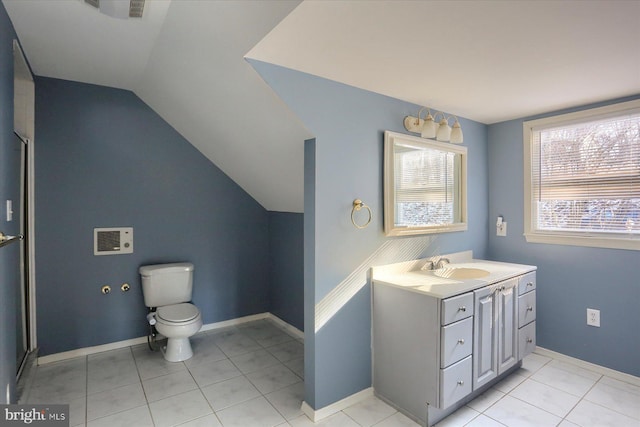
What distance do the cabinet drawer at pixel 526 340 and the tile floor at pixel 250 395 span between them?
6.9 inches

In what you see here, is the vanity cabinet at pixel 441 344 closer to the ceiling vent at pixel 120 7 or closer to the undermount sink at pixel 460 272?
the undermount sink at pixel 460 272

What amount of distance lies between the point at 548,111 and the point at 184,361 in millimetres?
3626

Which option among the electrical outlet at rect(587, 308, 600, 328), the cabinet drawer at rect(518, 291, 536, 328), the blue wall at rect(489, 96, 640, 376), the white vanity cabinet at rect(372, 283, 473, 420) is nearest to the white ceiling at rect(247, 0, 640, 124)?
the blue wall at rect(489, 96, 640, 376)

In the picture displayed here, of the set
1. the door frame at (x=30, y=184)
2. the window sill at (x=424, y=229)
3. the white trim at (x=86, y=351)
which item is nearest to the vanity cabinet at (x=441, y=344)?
the window sill at (x=424, y=229)

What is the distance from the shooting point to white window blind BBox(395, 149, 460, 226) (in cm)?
244

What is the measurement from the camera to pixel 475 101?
8.17 ft

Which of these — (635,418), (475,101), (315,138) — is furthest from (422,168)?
(635,418)

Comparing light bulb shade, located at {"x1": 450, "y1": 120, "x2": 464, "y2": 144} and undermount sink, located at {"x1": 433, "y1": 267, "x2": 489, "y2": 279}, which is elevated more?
light bulb shade, located at {"x1": 450, "y1": 120, "x2": 464, "y2": 144}

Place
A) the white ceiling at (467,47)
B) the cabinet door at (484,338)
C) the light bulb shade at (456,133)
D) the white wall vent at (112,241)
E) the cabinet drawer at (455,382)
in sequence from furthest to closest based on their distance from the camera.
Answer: the white wall vent at (112,241) → the light bulb shade at (456,133) → the cabinet door at (484,338) → the cabinet drawer at (455,382) → the white ceiling at (467,47)

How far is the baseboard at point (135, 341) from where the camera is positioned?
2682 millimetres

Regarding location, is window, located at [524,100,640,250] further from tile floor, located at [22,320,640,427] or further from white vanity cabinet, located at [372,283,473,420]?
white vanity cabinet, located at [372,283,473,420]

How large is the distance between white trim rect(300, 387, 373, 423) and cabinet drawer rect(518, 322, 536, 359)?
118cm

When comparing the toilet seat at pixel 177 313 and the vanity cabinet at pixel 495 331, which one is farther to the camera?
the toilet seat at pixel 177 313

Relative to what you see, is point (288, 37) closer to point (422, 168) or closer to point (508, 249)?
point (422, 168)
